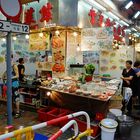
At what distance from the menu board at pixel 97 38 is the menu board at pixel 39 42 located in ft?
5.23

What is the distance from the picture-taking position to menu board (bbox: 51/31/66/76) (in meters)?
8.49

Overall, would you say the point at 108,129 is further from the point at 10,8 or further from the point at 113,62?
the point at 113,62

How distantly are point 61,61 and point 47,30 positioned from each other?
140 centimetres

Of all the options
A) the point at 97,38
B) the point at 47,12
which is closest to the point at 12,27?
the point at 47,12

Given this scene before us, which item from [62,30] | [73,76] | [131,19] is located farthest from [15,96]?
[131,19]

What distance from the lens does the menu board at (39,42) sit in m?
8.71

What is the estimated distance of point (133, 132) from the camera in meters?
6.32

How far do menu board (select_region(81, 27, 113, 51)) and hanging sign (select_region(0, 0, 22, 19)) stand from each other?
4011 millimetres

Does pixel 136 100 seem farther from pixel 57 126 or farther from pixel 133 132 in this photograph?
pixel 57 126

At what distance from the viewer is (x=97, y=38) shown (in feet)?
25.0

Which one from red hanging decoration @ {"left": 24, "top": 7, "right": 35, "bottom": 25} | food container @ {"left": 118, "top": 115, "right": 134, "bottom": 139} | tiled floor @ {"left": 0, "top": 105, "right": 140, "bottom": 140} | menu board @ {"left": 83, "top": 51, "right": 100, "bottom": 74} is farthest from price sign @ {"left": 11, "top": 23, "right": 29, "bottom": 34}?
menu board @ {"left": 83, "top": 51, "right": 100, "bottom": 74}

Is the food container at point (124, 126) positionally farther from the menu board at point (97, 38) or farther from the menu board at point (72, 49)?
the menu board at point (72, 49)

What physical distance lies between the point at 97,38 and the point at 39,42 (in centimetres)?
265

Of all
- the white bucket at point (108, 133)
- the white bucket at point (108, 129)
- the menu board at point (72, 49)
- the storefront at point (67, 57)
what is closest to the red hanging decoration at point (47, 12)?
the storefront at point (67, 57)
